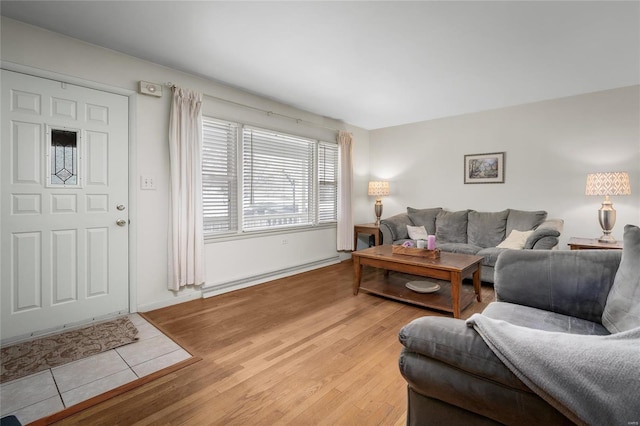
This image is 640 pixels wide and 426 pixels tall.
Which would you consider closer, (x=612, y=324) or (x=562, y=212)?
(x=612, y=324)

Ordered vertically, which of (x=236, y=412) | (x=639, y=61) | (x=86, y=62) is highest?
(x=639, y=61)

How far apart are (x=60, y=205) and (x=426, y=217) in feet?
14.3

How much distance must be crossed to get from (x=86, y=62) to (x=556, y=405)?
142 inches

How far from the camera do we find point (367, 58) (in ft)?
9.23

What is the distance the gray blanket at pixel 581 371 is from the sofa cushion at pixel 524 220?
351 cm

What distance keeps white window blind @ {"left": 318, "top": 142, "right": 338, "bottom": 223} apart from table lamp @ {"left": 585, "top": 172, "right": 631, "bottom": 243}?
3.25 m

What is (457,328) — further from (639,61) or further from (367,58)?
(639,61)

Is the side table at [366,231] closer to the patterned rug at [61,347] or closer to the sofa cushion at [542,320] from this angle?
the sofa cushion at [542,320]

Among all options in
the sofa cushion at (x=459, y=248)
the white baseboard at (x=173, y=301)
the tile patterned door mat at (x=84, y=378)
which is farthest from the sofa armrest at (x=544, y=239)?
the white baseboard at (x=173, y=301)

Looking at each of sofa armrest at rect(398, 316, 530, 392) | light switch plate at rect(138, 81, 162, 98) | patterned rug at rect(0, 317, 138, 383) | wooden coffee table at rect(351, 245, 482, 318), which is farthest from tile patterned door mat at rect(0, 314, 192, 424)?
light switch plate at rect(138, 81, 162, 98)

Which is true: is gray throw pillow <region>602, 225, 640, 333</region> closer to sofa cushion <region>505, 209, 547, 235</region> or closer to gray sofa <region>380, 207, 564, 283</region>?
gray sofa <region>380, 207, 564, 283</region>

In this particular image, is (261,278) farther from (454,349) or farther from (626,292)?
(626,292)

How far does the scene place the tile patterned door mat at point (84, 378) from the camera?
5.38 ft

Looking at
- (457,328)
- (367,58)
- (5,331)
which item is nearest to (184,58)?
(367,58)
